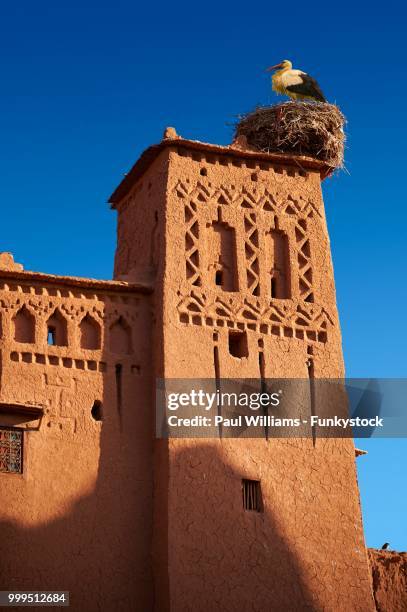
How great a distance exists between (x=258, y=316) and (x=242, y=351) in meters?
0.66

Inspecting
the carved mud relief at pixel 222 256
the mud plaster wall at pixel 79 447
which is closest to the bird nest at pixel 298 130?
the carved mud relief at pixel 222 256

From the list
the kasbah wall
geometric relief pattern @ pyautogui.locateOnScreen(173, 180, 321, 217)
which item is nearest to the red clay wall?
the kasbah wall

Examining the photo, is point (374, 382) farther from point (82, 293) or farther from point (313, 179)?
point (82, 293)

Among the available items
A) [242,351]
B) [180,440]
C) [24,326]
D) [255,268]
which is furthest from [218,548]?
[255,268]

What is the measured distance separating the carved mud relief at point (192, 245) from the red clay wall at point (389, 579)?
5.67m

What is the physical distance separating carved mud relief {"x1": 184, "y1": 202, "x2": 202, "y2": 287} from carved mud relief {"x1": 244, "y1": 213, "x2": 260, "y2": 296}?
928mm

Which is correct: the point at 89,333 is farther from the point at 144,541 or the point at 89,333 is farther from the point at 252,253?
the point at 144,541

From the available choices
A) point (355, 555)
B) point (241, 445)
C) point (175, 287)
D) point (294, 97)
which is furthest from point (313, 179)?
point (355, 555)

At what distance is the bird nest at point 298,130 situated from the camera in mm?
21734

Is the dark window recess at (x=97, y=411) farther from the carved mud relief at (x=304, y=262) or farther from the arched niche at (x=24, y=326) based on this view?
the carved mud relief at (x=304, y=262)

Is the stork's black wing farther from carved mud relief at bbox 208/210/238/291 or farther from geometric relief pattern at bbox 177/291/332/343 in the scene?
geometric relief pattern at bbox 177/291/332/343

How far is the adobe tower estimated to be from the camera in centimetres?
1823

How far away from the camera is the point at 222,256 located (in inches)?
805

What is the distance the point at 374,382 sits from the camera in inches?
810
